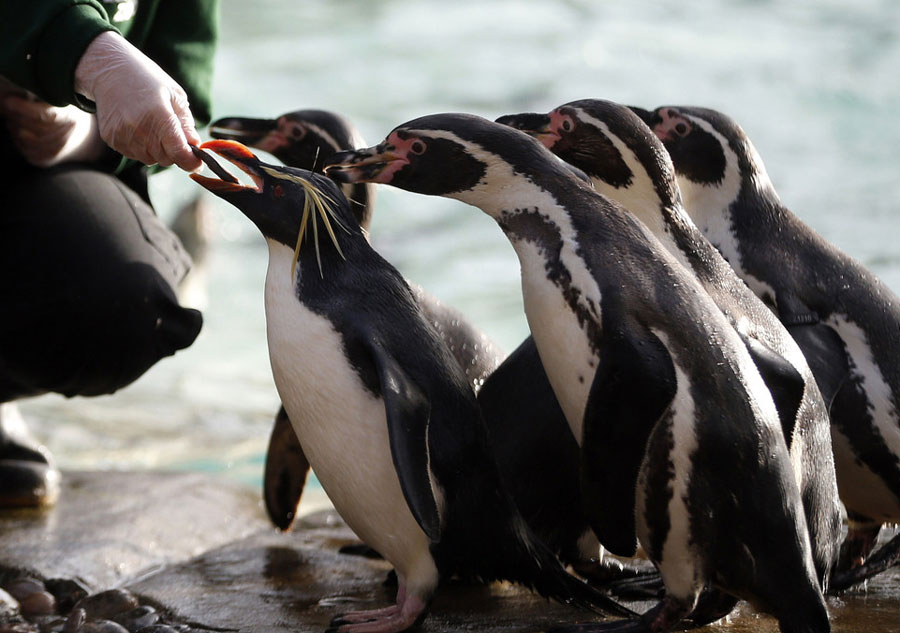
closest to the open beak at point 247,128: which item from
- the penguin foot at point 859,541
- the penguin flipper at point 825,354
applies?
the penguin flipper at point 825,354

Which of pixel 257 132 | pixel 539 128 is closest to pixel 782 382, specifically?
pixel 539 128

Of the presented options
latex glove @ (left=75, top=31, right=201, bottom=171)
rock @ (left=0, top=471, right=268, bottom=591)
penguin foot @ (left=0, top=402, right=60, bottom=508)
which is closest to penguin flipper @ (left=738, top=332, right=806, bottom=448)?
latex glove @ (left=75, top=31, right=201, bottom=171)

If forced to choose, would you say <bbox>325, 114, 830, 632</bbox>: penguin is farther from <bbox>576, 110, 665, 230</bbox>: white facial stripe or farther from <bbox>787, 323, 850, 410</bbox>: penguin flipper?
<bbox>787, 323, 850, 410</bbox>: penguin flipper

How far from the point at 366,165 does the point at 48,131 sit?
3.09 ft

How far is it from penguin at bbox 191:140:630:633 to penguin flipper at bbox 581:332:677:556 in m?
0.27

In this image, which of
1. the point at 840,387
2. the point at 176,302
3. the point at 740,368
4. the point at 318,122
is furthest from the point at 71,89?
the point at 840,387

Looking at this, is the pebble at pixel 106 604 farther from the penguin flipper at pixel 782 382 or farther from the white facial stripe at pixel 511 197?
the penguin flipper at pixel 782 382

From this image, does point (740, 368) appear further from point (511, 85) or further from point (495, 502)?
point (511, 85)

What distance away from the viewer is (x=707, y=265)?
2.17 m

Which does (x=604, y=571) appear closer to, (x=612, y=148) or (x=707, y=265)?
(x=707, y=265)

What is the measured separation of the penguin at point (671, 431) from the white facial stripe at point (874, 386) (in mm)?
563

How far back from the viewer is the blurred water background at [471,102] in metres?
5.30

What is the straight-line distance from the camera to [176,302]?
282 cm

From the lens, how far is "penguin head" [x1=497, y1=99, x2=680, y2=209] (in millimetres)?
2252
